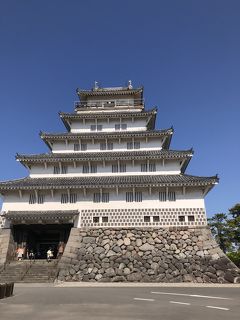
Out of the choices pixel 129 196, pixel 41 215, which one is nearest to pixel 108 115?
pixel 129 196

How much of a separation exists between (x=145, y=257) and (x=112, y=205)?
18.6ft

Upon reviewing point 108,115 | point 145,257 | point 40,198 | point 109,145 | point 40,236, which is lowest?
point 145,257

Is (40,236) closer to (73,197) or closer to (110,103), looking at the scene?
(73,197)

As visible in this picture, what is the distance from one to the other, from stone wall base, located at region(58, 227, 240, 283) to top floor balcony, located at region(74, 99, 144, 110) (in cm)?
1777

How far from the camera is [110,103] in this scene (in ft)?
129

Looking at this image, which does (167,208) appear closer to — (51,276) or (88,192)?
(88,192)

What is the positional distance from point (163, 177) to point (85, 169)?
833 cm

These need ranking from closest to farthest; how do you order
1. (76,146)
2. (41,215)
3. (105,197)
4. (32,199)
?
(41,215)
(105,197)
(32,199)
(76,146)

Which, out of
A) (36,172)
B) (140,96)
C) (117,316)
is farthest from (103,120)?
(117,316)

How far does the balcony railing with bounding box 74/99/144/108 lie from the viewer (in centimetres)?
3847

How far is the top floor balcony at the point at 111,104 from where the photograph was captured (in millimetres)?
38188

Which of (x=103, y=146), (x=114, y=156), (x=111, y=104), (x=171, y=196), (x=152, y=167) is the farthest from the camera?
(x=111, y=104)

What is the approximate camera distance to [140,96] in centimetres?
4003

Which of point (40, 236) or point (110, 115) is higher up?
point (110, 115)
